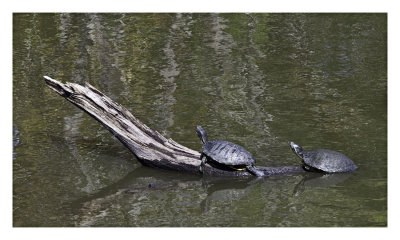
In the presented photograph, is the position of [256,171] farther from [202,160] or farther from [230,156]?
[202,160]

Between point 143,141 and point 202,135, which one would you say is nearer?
point 143,141

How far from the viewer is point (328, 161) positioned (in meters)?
8.03

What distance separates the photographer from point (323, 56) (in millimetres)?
13016

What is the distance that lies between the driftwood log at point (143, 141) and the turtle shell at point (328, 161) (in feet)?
0.77

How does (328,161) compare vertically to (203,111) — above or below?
below

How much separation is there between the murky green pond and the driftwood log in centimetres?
13

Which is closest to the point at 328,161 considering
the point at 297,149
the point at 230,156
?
the point at 297,149

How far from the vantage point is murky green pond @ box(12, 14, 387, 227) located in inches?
286

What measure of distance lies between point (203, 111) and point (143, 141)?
2.27 meters

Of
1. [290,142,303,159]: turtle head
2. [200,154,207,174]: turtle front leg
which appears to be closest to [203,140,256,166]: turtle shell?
[200,154,207,174]: turtle front leg

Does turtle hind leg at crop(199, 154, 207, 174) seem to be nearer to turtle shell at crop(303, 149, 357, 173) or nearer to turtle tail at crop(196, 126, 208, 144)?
turtle tail at crop(196, 126, 208, 144)

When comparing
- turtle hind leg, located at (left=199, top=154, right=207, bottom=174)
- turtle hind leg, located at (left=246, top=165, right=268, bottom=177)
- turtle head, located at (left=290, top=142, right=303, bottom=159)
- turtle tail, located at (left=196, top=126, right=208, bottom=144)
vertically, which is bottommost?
turtle hind leg, located at (left=246, top=165, right=268, bottom=177)

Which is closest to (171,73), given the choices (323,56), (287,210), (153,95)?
(153,95)

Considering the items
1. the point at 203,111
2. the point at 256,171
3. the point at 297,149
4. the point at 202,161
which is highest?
the point at 203,111
